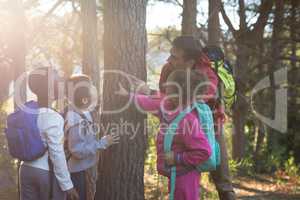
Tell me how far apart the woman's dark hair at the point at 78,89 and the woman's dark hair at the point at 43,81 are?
42 centimetres

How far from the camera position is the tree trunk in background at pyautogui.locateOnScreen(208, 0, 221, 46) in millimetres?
13312

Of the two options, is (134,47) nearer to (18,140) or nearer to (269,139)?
(18,140)

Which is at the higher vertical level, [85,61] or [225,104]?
[85,61]

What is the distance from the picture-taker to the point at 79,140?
4684mm

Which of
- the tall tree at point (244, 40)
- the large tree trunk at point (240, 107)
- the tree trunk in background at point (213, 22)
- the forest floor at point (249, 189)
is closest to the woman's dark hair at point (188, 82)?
the forest floor at point (249, 189)

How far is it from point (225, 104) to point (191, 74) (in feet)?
4.92

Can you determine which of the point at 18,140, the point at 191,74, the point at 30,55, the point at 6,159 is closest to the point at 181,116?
the point at 191,74

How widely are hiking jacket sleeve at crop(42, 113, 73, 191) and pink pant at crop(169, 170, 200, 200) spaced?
3.32ft

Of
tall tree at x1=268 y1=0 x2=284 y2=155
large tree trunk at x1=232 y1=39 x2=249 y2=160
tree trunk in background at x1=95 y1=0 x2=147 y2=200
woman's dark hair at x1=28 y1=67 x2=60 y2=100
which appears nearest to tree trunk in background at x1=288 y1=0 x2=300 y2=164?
tall tree at x1=268 y1=0 x2=284 y2=155

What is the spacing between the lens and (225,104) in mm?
5367

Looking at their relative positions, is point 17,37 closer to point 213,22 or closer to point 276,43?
point 213,22

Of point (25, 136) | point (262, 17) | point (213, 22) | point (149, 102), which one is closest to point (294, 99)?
point (262, 17)

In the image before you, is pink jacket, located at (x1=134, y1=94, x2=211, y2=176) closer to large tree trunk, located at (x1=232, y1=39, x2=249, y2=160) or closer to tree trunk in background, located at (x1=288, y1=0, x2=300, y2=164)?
large tree trunk, located at (x1=232, y1=39, x2=249, y2=160)

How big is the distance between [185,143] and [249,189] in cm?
1048
